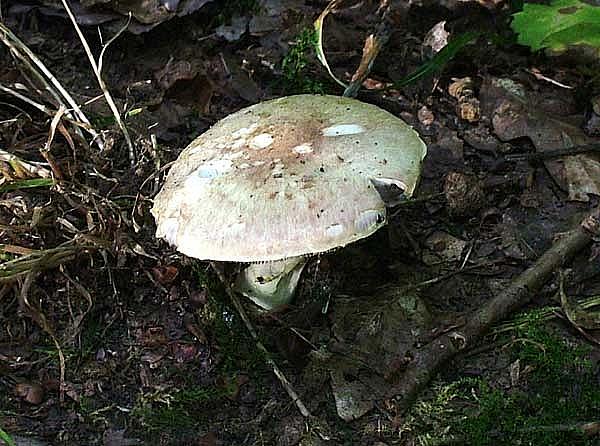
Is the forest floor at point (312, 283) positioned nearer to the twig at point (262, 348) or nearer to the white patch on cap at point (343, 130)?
the twig at point (262, 348)

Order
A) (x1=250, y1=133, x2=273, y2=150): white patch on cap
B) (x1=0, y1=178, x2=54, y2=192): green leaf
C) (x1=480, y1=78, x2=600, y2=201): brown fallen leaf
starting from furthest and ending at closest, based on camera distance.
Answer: (x1=480, y1=78, x2=600, y2=201): brown fallen leaf
(x1=0, y1=178, x2=54, y2=192): green leaf
(x1=250, y1=133, x2=273, y2=150): white patch on cap

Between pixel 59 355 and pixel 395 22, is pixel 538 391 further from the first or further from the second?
pixel 395 22

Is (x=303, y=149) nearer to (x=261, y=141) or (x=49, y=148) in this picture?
(x=261, y=141)

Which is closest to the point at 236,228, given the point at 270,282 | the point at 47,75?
the point at 270,282

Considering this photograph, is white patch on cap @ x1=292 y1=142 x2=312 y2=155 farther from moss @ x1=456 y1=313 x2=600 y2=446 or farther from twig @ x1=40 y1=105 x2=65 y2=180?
twig @ x1=40 y1=105 x2=65 y2=180

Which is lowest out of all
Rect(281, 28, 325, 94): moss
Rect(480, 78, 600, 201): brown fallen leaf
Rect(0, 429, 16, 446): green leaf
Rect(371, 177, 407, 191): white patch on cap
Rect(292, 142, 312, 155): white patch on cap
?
Rect(0, 429, 16, 446): green leaf

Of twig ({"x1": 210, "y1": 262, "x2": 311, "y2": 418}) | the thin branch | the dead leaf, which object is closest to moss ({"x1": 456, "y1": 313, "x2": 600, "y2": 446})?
twig ({"x1": 210, "y1": 262, "x2": 311, "y2": 418})
